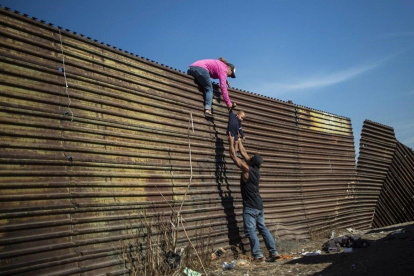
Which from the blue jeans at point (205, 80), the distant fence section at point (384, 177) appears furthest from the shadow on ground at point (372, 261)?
the distant fence section at point (384, 177)

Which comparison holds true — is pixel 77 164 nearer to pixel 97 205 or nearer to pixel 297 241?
pixel 97 205

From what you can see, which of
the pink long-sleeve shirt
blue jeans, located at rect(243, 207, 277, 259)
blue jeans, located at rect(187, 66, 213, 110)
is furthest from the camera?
the pink long-sleeve shirt

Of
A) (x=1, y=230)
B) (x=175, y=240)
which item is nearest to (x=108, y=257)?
(x=175, y=240)

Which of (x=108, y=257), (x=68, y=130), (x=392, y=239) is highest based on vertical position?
(x=68, y=130)

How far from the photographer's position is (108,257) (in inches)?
179

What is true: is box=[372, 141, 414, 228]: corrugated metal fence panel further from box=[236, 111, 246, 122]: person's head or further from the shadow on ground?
box=[236, 111, 246, 122]: person's head

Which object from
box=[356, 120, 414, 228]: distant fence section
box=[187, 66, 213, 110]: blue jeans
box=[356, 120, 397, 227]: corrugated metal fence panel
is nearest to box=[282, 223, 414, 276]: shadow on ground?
box=[187, 66, 213, 110]: blue jeans

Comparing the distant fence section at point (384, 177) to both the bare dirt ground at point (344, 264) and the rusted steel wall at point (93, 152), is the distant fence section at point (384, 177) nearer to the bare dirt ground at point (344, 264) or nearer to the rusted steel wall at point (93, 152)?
the bare dirt ground at point (344, 264)

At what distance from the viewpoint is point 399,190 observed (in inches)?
510

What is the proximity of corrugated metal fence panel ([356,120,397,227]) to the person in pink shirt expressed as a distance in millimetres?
6400

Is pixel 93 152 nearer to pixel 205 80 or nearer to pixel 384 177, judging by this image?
pixel 205 80

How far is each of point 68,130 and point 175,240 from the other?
6.85 feet

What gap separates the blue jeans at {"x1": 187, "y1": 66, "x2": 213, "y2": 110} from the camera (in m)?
6.66

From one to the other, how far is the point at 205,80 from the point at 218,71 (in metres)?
0.49
